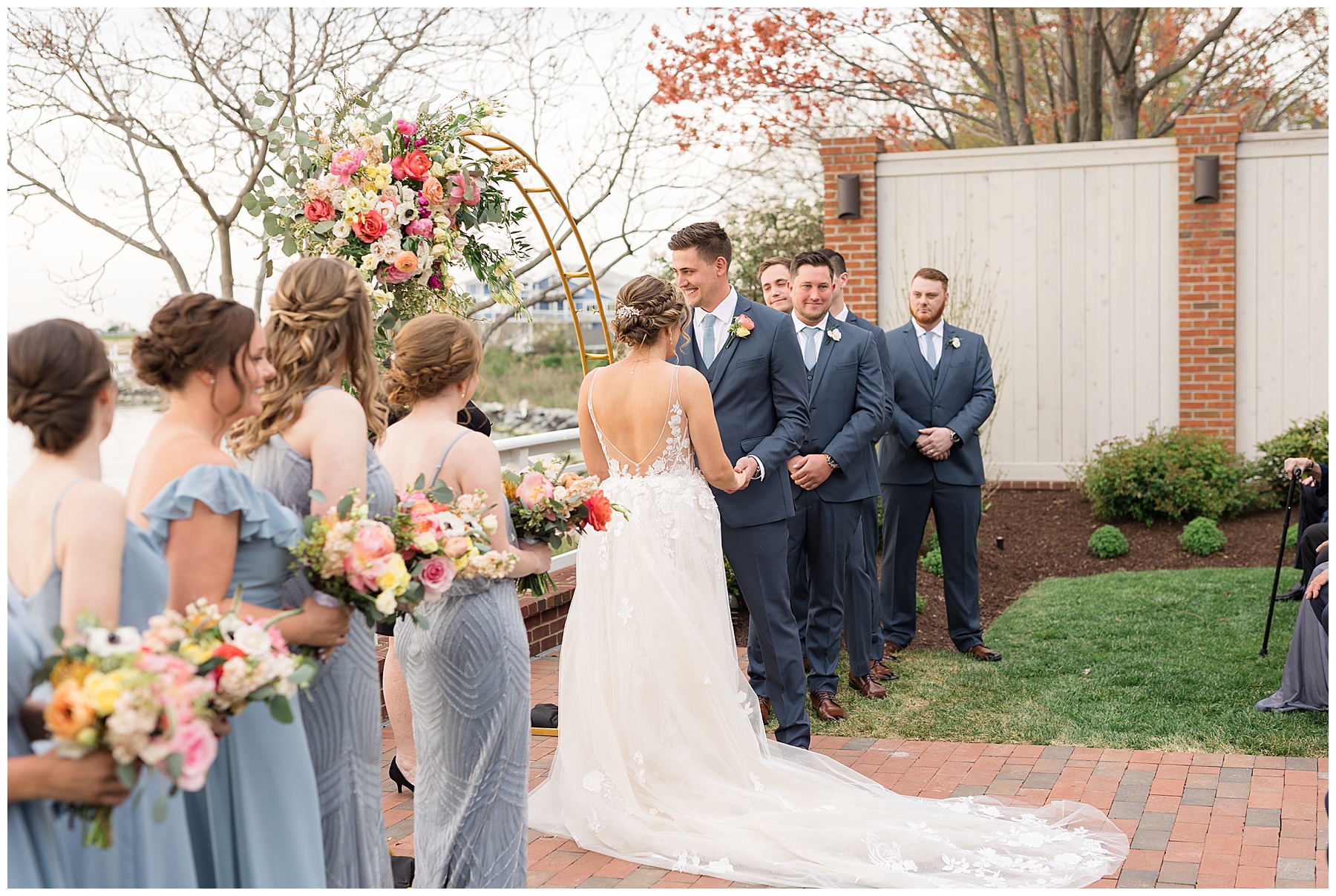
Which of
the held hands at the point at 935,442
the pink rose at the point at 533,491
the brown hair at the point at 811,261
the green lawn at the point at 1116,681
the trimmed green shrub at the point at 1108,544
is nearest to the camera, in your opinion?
the pink rose at the point at 533,491

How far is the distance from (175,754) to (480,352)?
165 cm

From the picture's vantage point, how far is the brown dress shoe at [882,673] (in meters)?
6.25

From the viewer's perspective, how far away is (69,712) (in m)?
1.86

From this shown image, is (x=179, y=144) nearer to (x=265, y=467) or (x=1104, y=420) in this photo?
(x=265, y=467)

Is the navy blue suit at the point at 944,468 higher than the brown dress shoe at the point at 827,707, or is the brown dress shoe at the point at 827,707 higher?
the navy blue suit at the point at 944,468

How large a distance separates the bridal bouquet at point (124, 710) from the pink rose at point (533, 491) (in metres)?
1.52

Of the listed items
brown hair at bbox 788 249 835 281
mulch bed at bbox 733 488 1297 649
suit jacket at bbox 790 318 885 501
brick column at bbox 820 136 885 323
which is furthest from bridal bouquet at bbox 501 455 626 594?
brick column at bbox 820 136 885 323

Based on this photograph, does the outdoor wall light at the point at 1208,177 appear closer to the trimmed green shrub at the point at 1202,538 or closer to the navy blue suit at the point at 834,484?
the trimmed green shrub at the point at 1202,538

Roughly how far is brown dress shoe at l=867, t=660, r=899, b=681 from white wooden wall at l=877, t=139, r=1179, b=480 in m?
5.01

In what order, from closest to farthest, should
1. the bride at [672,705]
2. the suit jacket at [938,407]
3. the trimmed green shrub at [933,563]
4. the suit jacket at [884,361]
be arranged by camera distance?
the bride at [672,705] < the suit jacket at [884,361] < the suit jacket at [938,407] < the trimmed green shrub at [933,563]

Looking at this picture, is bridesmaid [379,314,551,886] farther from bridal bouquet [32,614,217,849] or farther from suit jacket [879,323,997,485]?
suit jacket [879,323,997,485]

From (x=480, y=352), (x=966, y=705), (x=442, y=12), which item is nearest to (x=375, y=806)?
(x=480, y=352)

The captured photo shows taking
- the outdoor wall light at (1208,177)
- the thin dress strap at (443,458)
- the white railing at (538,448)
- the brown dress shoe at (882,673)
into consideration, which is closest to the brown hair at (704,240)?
the thin dress strap at (443,458)

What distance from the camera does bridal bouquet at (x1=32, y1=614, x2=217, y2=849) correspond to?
6.03 feet
